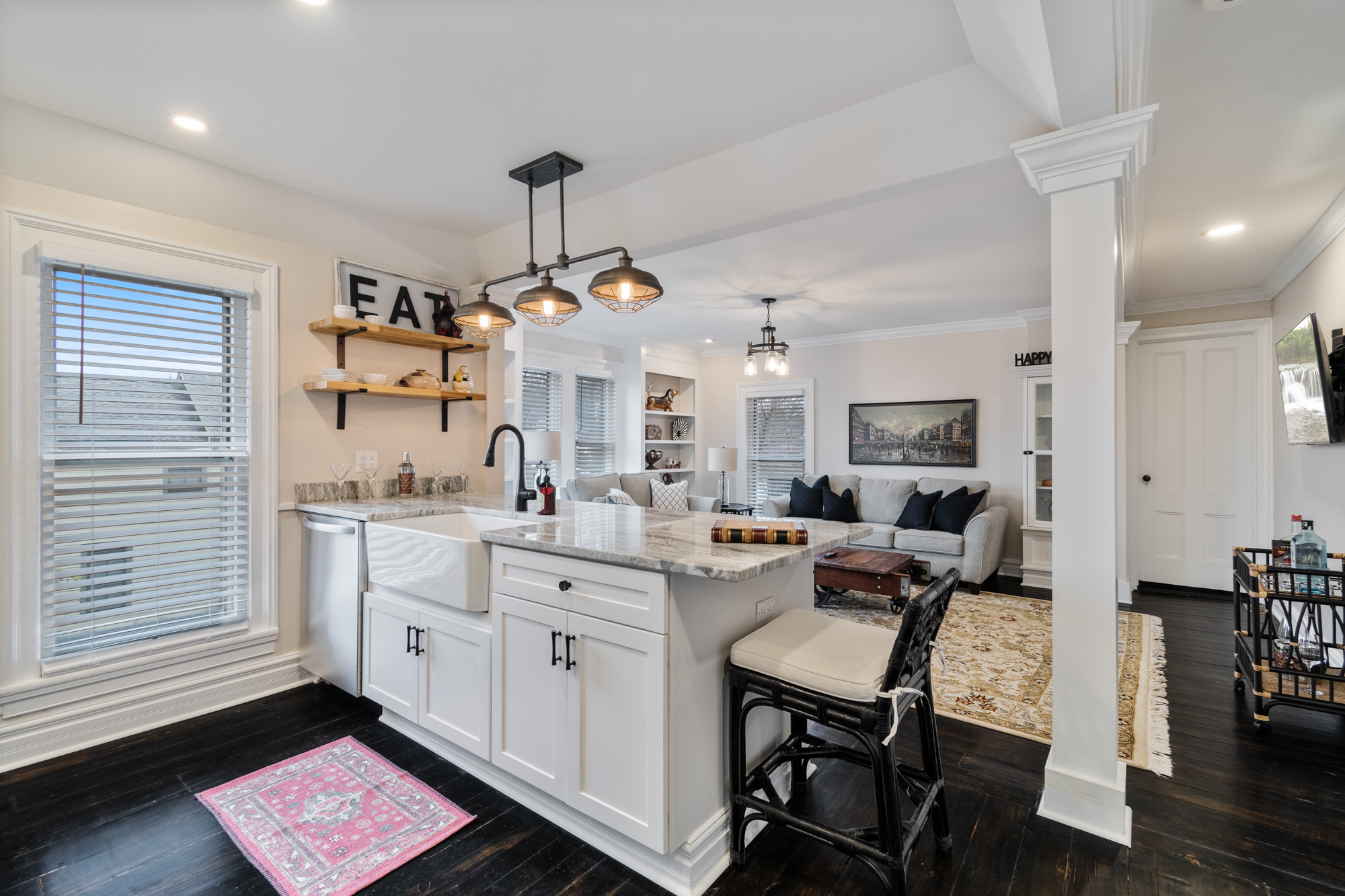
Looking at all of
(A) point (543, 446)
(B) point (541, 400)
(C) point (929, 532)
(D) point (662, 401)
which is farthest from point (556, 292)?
(D) point (662, 401)

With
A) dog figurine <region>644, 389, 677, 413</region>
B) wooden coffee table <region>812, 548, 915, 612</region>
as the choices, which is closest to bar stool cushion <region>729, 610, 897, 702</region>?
wooden coffee table <region>812, 548, 915, 612</region>

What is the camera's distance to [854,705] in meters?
1.55

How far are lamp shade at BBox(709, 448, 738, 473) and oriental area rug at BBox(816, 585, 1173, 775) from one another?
2465 mm

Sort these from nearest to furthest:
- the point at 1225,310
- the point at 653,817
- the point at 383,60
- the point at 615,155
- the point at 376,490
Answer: the point at 653,817 < the point at 383,60 < the point at 615,155 < the point at 376,490 < the point at 1225,310

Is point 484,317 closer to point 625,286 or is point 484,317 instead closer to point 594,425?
point 625,286

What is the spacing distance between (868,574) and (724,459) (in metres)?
2.83

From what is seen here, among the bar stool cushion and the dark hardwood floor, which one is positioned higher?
the bar stool cushion

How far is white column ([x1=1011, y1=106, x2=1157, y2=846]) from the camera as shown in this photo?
1.86 metres

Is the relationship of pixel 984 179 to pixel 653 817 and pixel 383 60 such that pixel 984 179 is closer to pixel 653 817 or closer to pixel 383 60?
pixel 383 60

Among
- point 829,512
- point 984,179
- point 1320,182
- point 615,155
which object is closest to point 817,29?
point 615,155

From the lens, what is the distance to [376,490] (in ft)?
11.1

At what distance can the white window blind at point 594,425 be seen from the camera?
264 inches

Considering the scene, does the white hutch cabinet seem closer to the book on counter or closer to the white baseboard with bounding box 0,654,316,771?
the book on counter

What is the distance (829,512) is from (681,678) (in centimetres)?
477
